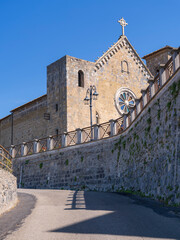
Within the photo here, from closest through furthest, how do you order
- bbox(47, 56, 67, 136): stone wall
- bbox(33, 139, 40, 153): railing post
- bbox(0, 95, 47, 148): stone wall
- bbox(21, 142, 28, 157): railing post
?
1. bbox(33, 139, 40, 153): railing post
2. bbox(21, 142, 28, 157): railing post
3. bbox(47, 56, 67, 136): stone wall
4. bbox(0, 95, 47, 148): stone wall

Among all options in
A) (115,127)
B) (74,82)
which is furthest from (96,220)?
(74,82)

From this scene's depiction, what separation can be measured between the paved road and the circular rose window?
67.3 ft

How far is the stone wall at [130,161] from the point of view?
13484 mm

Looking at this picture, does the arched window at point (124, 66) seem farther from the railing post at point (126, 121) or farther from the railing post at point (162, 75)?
the railing post at point (162, 75)

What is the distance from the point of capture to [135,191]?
17.4 metres

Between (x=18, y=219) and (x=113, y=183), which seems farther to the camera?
(x=113, y=183)

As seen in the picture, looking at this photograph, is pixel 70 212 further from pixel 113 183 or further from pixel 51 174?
pixel 51 174

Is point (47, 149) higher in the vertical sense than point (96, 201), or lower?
higher

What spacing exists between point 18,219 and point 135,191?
8130mm

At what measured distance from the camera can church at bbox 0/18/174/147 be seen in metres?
30.6

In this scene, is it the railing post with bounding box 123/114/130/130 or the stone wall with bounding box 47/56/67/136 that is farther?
the stone wall with bounding box 47/56/67/136

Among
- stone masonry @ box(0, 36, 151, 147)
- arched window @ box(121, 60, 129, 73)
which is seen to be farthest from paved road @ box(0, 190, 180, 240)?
arched window @ box(121, 60, 129, 73)

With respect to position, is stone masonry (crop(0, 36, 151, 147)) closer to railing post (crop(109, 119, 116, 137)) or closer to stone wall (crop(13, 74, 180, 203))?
stone wall (crop(13, 74, 180, 203))

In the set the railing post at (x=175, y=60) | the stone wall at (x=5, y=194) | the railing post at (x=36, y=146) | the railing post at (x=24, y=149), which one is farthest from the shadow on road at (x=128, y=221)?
the railing post at (x=24, y=149)
